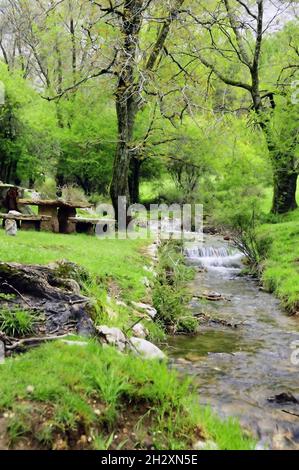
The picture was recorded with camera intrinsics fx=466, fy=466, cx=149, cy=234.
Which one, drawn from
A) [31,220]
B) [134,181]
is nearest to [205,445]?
[31,220]

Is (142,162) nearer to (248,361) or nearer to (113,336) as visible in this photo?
(248,361)

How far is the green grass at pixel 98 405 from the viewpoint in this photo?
3.73m

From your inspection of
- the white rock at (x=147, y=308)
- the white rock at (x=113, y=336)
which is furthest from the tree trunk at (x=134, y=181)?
the white rock at (x=113, y=336)

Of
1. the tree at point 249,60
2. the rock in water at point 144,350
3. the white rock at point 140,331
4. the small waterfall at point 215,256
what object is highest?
the tree at point 249,60

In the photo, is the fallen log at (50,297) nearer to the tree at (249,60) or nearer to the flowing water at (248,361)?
the flowing water at (248,361)

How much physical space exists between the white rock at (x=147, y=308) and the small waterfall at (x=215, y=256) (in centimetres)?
898

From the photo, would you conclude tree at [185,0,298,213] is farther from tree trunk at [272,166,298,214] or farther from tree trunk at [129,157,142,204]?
tree trunk at [129,157,142,204]

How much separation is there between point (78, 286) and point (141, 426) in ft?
9.42

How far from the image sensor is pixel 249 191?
71.3 ft

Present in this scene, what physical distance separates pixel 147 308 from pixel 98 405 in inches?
170

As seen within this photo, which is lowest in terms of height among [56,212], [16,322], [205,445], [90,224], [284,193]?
[205,445]

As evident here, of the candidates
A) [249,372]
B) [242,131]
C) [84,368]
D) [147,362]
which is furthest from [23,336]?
[242,131]

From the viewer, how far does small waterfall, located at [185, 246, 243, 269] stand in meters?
17.5

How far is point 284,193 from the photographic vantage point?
22.5 metres
